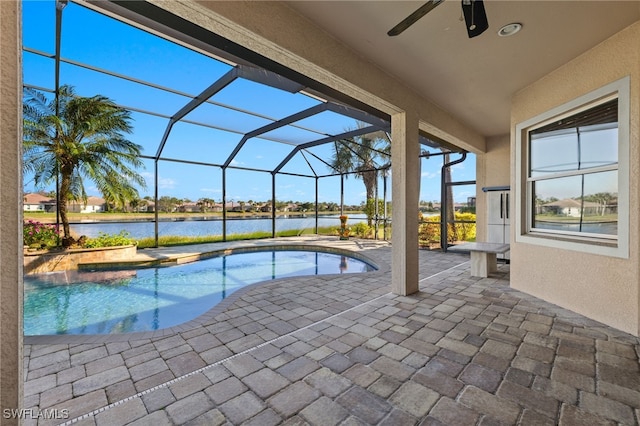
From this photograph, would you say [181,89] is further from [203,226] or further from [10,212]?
[203,226]

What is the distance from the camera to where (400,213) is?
13.7 feet

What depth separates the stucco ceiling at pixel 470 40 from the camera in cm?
252

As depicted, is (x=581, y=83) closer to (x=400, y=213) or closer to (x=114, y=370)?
(x=400, y=213)

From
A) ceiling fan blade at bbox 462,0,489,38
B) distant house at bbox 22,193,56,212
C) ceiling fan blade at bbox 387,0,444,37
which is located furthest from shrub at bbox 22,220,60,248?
ceiling fan blade at bbox 462,0,489,38

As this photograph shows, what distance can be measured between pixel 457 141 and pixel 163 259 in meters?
7.81

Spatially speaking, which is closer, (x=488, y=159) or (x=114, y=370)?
(x=114, y=370)

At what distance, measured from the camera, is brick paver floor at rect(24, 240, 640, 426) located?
1.71 meters

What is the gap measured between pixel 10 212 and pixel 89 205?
27.6ft

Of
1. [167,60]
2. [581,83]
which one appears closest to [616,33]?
[581,83]

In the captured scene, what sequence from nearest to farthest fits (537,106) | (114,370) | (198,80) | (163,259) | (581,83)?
(114,370)
(581,83)
(537,106)
(198,80)
(163,259)

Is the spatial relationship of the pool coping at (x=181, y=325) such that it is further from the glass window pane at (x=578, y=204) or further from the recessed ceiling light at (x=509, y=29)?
the recessed ceiling light at (x=509, y=29)

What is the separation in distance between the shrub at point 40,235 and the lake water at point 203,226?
1.70 feet

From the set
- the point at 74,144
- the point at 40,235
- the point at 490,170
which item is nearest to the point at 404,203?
the point at 490,170

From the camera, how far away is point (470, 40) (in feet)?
9.89
